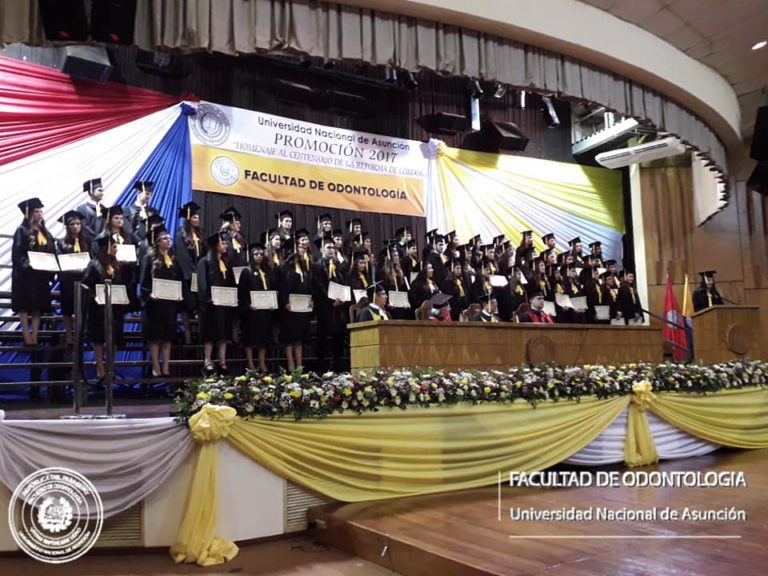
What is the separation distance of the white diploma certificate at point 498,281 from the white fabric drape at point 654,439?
8.39ft

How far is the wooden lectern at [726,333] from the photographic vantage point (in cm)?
585

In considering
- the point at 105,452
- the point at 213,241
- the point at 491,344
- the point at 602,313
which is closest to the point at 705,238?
the point at 602,313

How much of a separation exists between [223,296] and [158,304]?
48 cm

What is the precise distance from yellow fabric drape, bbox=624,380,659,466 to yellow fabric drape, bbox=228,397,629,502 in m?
0.37

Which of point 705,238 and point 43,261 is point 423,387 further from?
point 705,238

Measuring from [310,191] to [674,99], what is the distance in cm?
454

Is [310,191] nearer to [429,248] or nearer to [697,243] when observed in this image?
[429,248]

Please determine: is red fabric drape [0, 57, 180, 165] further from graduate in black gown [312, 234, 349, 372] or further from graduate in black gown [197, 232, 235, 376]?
graduate in black gown [312, 234, 349, 372]

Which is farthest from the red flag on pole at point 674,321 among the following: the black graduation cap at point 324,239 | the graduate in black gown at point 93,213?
the graduate in black gown at point 93,213

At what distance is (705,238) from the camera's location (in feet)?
31.0

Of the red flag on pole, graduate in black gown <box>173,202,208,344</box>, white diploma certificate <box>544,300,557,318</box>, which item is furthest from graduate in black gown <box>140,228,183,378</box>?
the red flag on pole

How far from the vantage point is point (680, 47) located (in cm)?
384

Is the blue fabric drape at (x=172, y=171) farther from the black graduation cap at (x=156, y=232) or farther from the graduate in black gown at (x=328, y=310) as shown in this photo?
the graduate in black gown at (x=328, y=310)
